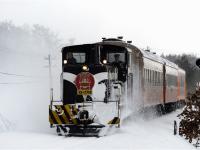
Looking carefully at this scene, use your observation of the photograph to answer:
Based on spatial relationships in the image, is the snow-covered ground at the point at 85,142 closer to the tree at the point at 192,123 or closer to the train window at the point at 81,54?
the tree at the point at 192,123

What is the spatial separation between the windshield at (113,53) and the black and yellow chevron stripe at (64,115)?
235 cm

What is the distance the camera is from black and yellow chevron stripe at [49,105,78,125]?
16.0 meters

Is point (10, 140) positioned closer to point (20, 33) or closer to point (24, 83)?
point (24, 83)

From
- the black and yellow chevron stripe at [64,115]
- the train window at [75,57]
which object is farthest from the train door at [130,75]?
the black and yellow chevron stripe at [64,115]

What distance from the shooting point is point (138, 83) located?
794 inches

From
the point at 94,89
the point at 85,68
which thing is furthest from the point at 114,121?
the point at 85,68

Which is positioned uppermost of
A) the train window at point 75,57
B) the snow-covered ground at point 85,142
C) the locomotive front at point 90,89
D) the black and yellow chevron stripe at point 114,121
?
the train window at point 75,57

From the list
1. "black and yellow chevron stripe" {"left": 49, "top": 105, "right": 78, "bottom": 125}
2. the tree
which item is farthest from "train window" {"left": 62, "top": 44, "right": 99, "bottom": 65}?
the tree

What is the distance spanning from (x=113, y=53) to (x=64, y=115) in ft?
9.82

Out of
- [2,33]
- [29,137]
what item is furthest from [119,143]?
[2,33]

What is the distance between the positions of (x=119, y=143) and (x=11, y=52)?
61.3 meters

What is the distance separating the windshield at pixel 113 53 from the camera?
17141 millimetres

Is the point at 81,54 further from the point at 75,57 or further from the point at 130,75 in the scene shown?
the point at 130,75

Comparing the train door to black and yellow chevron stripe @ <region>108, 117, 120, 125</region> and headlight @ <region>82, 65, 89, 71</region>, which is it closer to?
headlight @ <region>82, 65, 89, 71</region>
